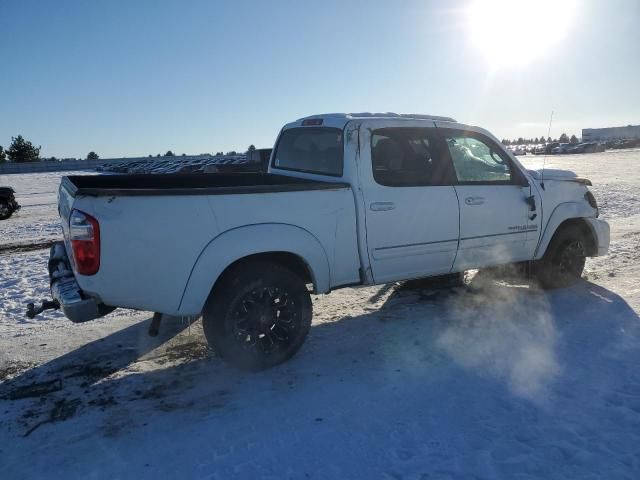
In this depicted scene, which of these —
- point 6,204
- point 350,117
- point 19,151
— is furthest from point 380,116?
point 19,151

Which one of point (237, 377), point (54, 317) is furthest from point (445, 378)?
point (54, 317)

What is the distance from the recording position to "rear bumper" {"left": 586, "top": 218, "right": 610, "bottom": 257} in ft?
19.8

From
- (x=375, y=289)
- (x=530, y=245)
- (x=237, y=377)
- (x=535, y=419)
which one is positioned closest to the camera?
(x=535, y=419)

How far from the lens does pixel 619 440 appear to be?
3008 millimetres

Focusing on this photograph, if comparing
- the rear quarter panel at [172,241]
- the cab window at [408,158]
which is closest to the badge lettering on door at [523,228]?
the cab window at [408,158]

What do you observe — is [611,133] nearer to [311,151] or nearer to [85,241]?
[311,151]

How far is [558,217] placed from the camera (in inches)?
226

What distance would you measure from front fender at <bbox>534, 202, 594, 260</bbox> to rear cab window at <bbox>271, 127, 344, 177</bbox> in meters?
2.55

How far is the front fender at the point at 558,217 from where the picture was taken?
223 inches

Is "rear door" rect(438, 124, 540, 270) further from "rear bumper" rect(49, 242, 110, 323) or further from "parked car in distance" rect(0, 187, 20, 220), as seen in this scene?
"parked car in distance" rect(0, 187, 20, 220)

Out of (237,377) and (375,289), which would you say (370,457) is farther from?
(375,289)

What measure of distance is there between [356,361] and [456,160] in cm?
221

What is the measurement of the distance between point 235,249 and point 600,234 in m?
4.54

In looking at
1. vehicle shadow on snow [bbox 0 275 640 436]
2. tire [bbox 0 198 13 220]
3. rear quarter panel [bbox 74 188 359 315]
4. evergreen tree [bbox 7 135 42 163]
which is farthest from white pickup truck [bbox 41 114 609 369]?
evergreen tree [bbox 7 135 42 163]
